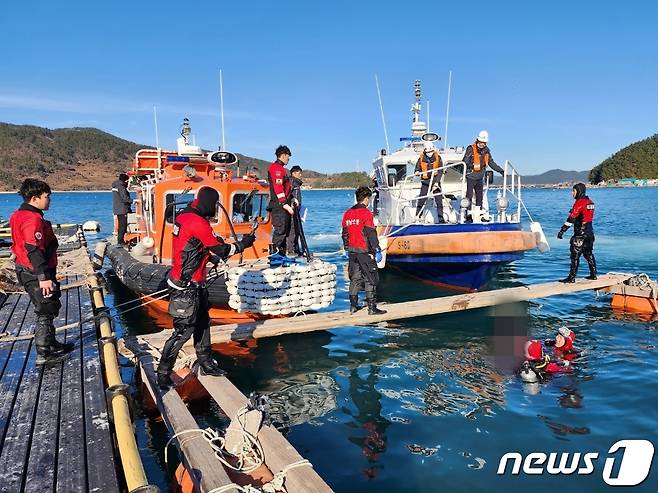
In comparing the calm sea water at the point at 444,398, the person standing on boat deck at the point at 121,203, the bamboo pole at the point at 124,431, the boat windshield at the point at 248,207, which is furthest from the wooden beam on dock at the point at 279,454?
the person standing on boat deck at the point at 121,203

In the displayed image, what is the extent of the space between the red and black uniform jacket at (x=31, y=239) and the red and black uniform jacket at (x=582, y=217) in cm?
898

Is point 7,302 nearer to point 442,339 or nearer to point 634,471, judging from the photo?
point 442,339

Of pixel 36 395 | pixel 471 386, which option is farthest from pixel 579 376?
pixel 36 395

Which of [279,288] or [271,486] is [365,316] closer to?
[279,288]

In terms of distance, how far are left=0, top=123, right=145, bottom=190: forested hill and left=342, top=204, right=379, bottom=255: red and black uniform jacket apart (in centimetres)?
12537

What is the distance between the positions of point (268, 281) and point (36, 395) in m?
3.47

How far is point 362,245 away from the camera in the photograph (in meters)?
7.56

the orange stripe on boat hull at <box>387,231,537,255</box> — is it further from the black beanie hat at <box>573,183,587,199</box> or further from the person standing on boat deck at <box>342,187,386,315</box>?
the person standing on boat deck at <box>342,187,386,315</box>

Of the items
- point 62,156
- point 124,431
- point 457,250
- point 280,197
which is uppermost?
point 62,156

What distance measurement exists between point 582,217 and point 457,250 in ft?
8.18

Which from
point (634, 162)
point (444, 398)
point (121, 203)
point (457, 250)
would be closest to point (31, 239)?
point (444, 398)

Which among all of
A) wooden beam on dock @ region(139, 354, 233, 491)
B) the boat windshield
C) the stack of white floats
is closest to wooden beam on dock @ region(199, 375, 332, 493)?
wooden beam on dock @ region(139, 354, 233, 491)

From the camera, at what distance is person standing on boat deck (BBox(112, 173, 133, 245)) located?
44.1 feet

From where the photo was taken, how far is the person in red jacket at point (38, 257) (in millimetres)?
4930
